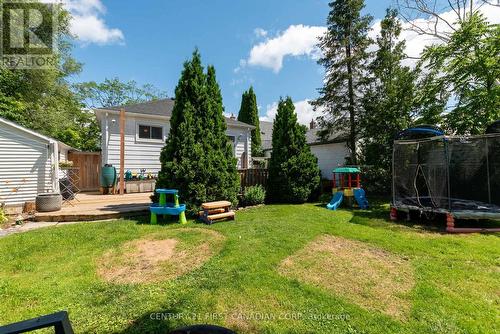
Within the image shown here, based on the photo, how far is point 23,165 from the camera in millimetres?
7516

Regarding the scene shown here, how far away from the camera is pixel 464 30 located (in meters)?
9.39

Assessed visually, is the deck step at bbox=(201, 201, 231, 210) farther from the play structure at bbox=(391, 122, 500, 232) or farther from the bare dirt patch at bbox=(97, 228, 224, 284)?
the play structure at bbox=(391, 122, 500, 232)

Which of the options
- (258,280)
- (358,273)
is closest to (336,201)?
(358,273)

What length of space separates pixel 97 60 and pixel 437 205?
23.2m

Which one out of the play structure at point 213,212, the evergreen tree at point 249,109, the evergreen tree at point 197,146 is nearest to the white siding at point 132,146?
the evergreen tree at point 197,146

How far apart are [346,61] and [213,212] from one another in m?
11.8

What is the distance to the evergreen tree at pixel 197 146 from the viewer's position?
6.74 m

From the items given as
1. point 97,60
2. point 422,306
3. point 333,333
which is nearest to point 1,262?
point 333,333

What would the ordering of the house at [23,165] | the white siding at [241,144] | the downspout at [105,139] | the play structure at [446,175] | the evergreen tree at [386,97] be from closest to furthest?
1. the play structure at [446,175]
2. the house at [23,165]
3. the downspout at [105,139]
4. the evergreen tree at [386,97]
5. the white siding at [241,144]

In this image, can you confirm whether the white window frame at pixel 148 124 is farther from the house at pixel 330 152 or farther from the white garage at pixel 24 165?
the house at pixel 330 152

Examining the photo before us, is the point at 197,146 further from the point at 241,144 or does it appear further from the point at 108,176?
the point at 241,144

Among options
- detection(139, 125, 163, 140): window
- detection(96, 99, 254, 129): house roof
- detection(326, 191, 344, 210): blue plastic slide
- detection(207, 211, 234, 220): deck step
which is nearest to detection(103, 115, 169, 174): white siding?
detection(139, 125, 163, 140): window
